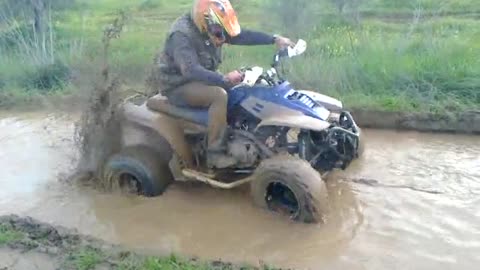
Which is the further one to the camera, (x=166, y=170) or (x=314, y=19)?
(x=314, y=19)

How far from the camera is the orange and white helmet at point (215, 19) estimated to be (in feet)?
Answer: 22.5

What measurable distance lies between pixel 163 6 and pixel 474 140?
1490cm

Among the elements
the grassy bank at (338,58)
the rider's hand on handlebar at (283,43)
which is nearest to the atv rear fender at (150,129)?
the grassy bank at (338,58)

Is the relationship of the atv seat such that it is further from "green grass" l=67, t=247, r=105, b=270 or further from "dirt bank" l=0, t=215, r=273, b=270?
"green grass" l=67, t=247, r=105, b=270

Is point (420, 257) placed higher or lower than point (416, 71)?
lower

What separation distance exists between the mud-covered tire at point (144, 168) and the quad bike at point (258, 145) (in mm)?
11

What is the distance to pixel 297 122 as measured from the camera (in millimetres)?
6648

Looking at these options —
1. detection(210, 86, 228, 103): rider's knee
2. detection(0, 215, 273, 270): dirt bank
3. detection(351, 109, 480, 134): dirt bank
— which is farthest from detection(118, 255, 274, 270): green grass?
detection(351, 109, 480, 134): dirt bank

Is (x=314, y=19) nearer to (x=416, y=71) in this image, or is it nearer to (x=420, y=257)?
(x=416, y=71)

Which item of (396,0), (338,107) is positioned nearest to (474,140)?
(338,107)

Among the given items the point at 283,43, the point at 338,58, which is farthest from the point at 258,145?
the point at 338,58

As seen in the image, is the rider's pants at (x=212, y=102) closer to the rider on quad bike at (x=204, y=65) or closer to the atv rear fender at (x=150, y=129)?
the rider on quad bike at (x=204, y=65)

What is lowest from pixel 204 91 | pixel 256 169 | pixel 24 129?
pixel 24 129

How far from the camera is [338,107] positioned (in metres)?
7.52
